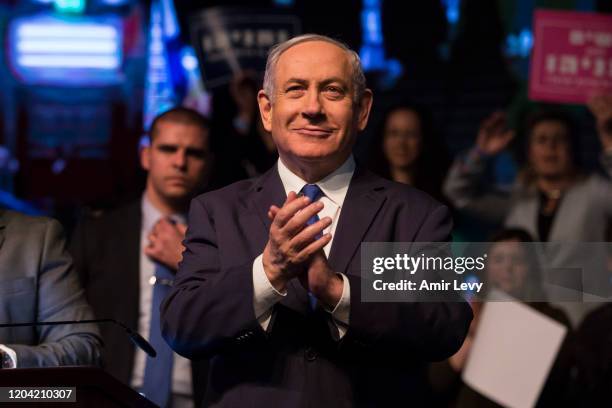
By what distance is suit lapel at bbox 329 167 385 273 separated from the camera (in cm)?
239

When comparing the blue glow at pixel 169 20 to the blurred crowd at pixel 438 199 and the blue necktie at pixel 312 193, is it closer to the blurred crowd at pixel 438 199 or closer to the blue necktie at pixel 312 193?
the blurred crowd at pixel 438 199

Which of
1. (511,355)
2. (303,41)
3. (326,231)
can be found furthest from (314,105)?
(511,355)

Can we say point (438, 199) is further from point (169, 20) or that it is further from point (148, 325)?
point (169, 20)

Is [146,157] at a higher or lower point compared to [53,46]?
lower

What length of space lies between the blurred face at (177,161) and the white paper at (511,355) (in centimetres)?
120

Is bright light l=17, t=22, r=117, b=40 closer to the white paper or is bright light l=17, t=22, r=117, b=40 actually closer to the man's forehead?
the white paper

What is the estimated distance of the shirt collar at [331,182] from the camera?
248 centimetres

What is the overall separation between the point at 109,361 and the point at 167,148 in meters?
0.72

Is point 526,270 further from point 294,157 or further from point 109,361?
point 294,157

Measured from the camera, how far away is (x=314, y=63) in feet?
7.98

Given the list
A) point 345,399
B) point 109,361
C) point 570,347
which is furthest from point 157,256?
point 570,347

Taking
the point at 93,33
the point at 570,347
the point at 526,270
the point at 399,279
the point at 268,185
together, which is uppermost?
the point at 93,33

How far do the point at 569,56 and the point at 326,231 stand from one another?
2.96 meters

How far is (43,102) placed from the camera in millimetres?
6121
